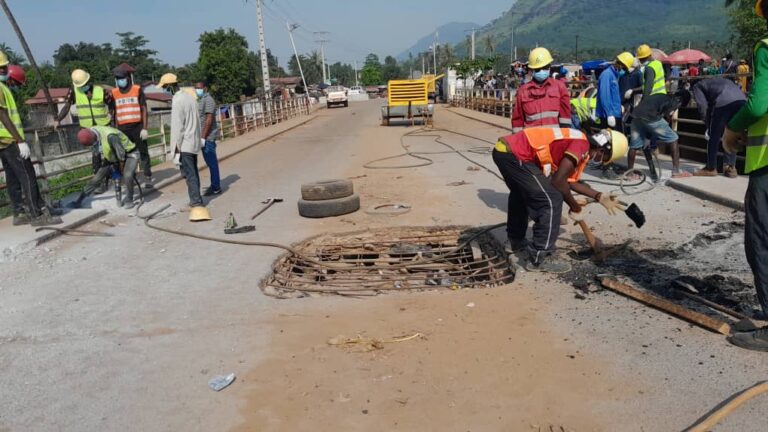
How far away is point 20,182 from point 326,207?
3.92 metres

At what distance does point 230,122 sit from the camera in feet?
70.5

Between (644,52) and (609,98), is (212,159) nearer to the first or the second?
(609,98)

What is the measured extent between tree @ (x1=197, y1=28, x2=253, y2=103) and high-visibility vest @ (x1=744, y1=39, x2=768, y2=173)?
66.1 m

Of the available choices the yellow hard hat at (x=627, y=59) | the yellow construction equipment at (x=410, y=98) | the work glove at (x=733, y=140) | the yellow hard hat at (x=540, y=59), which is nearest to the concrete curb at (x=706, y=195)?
the yellow hard hat at (x=627, y=59)

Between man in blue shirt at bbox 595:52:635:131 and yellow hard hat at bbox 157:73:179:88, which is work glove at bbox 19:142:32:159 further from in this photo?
man in blue shirt at bbox 595:52:635:131

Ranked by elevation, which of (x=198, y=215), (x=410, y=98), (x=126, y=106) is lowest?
(x=198, y=215)

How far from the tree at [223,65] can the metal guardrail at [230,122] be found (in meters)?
30.8

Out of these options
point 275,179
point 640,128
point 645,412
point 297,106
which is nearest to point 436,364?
point 645,412

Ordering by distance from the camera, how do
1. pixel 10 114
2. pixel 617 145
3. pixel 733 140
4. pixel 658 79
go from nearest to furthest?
pixel 733 140 → pixel 617 145 → pixel 10 114 → pixel 658 79

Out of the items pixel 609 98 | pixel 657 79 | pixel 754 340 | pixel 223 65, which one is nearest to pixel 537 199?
pixel 754 340

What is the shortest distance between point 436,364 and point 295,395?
92cm

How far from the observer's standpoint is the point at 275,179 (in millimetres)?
11383

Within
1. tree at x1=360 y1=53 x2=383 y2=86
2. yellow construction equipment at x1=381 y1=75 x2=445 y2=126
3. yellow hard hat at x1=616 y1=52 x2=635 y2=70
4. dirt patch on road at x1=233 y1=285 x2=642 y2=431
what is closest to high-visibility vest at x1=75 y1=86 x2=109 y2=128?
dirt patch on road at x1=233 y1=285 x2=642 y2=431

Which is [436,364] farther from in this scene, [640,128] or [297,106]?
[297,106]
